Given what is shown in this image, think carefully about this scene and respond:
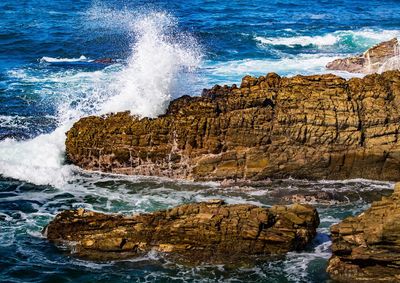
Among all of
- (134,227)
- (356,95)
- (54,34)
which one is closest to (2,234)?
(134,227)

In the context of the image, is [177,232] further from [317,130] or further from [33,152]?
[33,152]

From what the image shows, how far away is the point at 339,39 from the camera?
146 feet

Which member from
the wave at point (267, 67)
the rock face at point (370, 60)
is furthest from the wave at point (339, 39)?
the rock face at point (370, 60)

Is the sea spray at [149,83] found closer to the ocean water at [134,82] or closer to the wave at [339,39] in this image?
the ocean water at [134,82]

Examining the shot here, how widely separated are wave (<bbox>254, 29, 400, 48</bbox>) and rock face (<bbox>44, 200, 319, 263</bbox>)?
27796 millimetres

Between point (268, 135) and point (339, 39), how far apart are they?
2517 cm

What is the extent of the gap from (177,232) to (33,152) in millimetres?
8955

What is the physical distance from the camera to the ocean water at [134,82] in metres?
16.4

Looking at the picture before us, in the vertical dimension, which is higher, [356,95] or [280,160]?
[356,95]

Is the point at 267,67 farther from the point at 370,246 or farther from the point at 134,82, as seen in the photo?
the point at 370,246

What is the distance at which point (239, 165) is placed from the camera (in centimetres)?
2102

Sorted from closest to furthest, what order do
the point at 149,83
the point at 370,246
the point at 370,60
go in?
1. the point at 370,246
2. the point at 149,83
3. the point at 370,60

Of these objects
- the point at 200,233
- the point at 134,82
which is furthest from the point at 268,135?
the point at 134,82

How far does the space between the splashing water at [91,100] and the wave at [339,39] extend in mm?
9602
